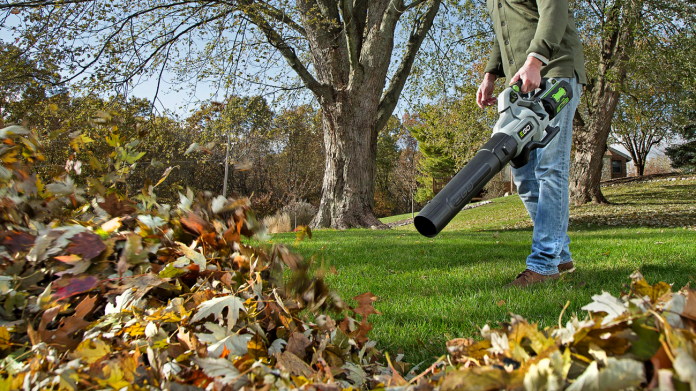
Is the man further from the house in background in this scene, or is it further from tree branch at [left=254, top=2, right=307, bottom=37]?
the house in background

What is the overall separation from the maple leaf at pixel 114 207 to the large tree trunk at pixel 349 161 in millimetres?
8018

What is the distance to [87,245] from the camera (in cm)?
115

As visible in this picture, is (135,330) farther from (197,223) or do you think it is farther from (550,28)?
(550,28)

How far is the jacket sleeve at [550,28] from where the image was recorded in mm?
2393

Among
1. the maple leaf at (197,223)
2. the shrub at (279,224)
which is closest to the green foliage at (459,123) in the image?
the shrub at (279,224)

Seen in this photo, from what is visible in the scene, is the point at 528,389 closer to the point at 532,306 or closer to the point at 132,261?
the point at 132,261

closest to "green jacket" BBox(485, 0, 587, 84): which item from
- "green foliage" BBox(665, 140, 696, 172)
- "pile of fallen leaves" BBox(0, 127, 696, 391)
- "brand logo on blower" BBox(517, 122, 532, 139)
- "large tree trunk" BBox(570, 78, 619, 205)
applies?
"brand logo on blower" BBox(517, 122, 532, 139)

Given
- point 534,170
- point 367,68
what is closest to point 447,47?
point 367,68

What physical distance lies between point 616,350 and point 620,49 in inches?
603

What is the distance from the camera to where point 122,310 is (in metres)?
1.08

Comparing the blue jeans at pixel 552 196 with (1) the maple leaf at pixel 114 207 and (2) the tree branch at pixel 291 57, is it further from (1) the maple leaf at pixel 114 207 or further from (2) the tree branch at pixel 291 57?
(2) the tree branch at pixel 291 57

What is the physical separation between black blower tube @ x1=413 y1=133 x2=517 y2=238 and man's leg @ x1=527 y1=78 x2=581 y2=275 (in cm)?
115

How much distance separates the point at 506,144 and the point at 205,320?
1.37m

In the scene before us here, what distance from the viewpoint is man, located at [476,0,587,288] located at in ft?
8.37
